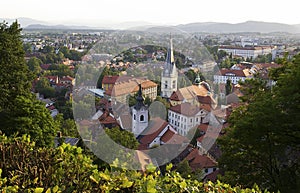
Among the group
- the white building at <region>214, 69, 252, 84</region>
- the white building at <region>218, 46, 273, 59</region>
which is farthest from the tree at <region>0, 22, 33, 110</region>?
the white building at <region>218, 46, 273, 59</region>

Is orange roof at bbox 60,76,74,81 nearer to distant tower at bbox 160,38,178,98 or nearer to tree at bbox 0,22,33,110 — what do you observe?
distant tower at bbox 160,38,178,98

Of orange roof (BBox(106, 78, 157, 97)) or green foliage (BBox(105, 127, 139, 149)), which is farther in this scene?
orange roof (BBox(106, 78, 157, 97))

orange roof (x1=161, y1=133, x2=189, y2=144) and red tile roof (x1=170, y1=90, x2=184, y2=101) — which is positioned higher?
red tile roof (x1=170, y1=90, x2=184, y2=101)

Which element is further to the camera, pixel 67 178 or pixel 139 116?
pixel 139 116

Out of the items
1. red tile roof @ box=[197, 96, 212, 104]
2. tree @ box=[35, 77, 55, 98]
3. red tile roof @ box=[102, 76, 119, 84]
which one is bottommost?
tree @ box=[35, 77, 55, 98]

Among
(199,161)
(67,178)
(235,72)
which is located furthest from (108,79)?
(67,178)

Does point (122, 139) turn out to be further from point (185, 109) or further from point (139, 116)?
point (185, 109)
